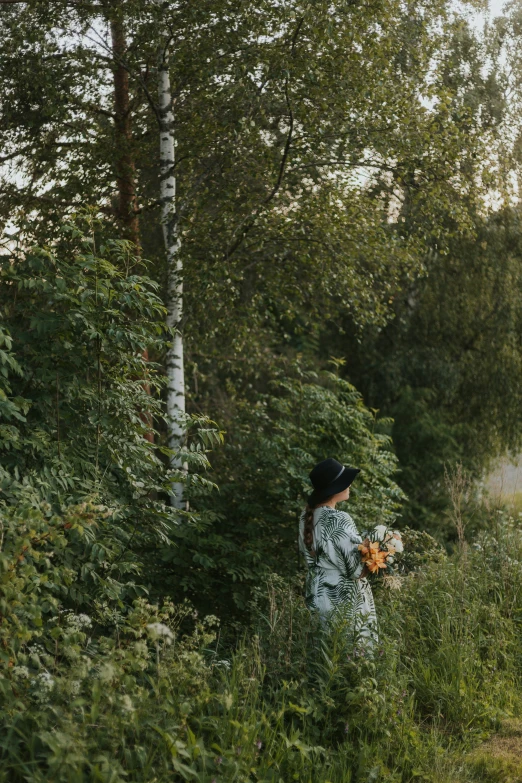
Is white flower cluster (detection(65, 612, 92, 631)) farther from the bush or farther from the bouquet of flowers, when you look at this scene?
the bush

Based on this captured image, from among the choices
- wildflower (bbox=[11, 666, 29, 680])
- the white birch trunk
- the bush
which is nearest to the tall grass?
wildflower (bbox=[11, 666, 29, 680])

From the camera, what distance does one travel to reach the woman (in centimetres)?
548

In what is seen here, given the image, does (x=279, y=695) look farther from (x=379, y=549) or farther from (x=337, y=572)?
(x=379, y=549)

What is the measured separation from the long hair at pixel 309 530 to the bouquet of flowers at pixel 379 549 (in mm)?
406

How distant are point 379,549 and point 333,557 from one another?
0.34 metres

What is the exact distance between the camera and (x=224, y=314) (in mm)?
11586

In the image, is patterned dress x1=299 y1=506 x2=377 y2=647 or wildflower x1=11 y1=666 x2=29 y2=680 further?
patterned dress x1=299 y1=506 x2=377 y2=647

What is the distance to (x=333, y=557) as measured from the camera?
18.2 ft

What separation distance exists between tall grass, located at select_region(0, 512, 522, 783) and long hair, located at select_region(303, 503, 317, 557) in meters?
0.40

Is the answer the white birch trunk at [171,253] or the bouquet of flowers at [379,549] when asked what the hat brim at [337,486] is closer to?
the bouquet of flowers at [379,549]

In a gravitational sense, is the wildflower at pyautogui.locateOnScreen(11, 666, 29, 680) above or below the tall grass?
above

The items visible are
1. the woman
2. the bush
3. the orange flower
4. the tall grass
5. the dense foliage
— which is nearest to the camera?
the tall grass

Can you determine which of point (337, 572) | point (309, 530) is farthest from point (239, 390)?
point (337, 572)

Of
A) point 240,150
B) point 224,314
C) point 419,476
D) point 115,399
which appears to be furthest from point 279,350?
point 115,399
